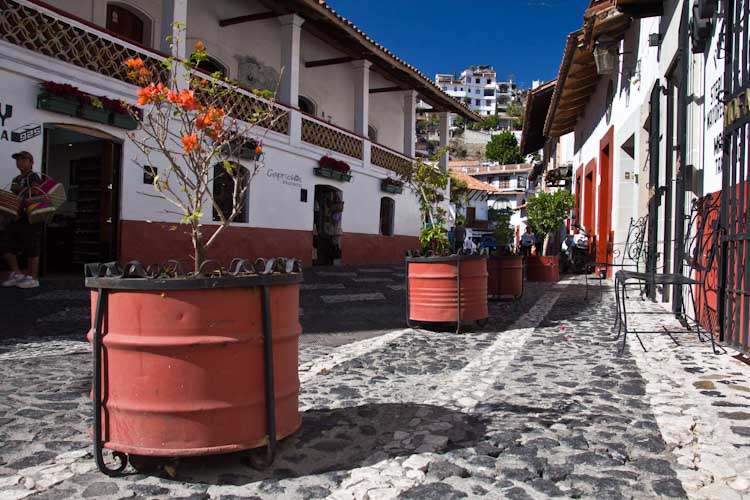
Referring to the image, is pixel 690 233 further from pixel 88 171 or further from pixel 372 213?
pixel 372 213

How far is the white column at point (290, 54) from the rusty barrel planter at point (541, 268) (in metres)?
6.47

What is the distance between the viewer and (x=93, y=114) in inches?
355

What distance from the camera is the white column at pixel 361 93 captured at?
16844 millimetres

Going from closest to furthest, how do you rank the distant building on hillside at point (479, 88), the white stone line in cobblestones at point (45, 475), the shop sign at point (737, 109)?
the white stone line in cobblestones at point (45, 475)
the shop sign at point (737, 109)
the distant building on hillside at point (479, 88)

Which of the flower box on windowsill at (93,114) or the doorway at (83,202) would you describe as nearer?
the flower box on windowsill at (93,114)

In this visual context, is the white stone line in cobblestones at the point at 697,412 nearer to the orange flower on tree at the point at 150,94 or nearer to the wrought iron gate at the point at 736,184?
the wrought iron gate at the point at 736,184

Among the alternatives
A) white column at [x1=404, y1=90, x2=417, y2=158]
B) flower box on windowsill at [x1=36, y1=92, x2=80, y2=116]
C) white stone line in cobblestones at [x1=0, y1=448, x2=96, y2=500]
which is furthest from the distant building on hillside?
white stone line in cobblestones at [x1=0, y1=448, x2=96, y2=500]

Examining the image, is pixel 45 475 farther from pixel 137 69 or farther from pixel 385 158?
pixel 385 158

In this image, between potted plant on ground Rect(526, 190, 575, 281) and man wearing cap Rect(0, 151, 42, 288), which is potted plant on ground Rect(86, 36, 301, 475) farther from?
potted plant on ground Rect(526, 190, 575, 281)

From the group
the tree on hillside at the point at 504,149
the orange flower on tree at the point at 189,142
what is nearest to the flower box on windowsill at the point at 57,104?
the orange flower on tree at the point at 189,142

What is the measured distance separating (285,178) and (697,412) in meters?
11.7

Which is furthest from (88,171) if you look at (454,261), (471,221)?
(471,221)

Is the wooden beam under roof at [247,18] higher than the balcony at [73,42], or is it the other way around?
the wooden beam under roof at [247,18]

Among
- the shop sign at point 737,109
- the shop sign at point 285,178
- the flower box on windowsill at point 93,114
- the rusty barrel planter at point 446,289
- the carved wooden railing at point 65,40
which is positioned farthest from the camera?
the shop sign at point 285,178
